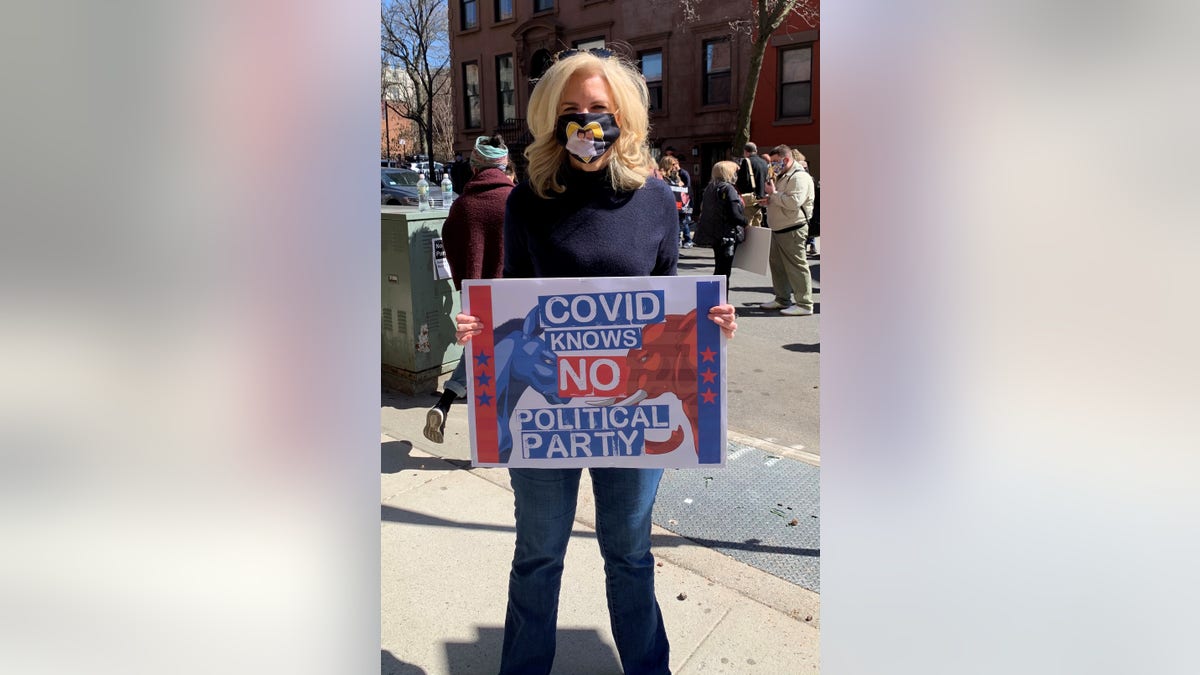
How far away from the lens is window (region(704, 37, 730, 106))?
20953 millimetres

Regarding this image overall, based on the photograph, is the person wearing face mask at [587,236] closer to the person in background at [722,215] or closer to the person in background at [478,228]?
the person in background at [478,228]

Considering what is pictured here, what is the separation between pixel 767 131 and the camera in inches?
804

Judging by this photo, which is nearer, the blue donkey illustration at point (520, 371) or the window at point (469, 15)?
the blue donkey illustration at point (520, 371)

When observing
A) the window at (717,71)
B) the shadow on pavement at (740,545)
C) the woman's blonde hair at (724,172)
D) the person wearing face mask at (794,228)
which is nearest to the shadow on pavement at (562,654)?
the shadow on pavement at (740,545)

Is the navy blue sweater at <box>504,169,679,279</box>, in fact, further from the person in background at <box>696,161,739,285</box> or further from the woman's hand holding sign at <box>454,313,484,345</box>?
the person in background at <box>696,161,739,285</box>

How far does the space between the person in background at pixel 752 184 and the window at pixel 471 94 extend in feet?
65.9

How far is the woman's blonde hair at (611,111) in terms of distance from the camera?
216 cm

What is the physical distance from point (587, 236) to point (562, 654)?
1508 millimetres
